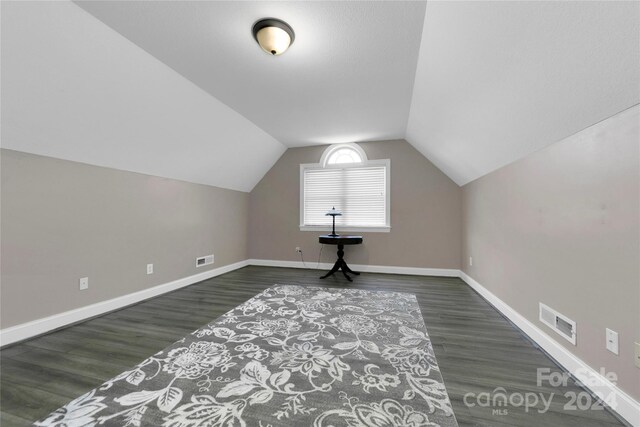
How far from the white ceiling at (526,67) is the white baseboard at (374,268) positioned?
2286 millimetres

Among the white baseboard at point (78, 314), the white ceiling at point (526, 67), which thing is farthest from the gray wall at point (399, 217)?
the white baseboard at point (78, 314)

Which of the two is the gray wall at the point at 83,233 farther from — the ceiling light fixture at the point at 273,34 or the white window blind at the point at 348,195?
the ceiling light fixture at the point at 273,34

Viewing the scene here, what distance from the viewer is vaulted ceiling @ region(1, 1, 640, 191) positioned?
4.45ft

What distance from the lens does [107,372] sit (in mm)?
1639

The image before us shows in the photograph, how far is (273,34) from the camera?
1.80m

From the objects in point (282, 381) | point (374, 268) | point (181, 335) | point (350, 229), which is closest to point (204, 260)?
point (181, 335)

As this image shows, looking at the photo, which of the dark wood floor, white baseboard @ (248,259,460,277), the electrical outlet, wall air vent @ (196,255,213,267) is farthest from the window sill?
the electrical outlet

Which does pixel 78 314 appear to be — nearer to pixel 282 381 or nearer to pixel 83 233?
pixel 83 233

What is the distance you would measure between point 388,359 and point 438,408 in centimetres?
49

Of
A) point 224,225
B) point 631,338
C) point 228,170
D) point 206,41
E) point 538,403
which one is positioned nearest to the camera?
point 631,338

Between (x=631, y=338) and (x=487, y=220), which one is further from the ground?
(x=487, y=220)

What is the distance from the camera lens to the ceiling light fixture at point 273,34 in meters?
1.78

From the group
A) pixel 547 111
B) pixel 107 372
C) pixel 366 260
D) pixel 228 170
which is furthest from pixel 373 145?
pixel 107 372

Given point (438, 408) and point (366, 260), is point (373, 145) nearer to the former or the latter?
point (366, 260)
